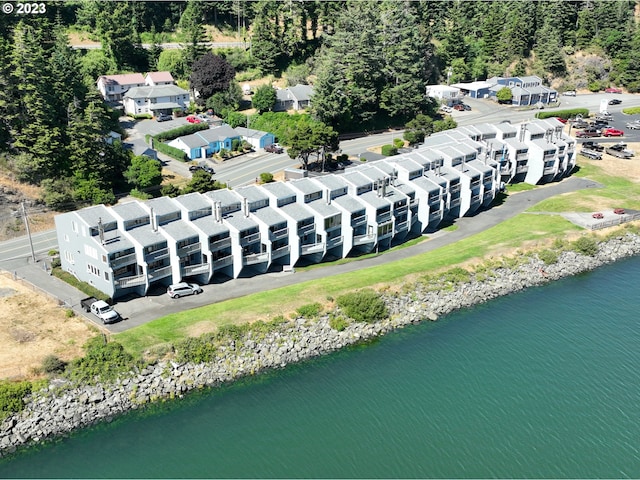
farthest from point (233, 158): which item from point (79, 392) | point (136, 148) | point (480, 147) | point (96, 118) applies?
point (79, 392)

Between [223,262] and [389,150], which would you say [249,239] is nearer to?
[223,262]

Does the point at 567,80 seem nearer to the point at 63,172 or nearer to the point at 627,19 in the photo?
the point at 627,19

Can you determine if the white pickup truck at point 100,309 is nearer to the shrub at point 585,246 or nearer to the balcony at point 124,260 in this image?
the balcony at point 124,260

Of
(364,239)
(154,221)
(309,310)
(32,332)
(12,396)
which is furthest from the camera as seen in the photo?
(364,239)

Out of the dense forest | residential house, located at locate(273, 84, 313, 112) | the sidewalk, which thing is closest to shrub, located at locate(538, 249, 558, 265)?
the sidewalk

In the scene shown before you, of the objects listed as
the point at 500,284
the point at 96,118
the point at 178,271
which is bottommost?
the point at 500,284

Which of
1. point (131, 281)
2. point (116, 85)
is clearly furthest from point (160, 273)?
point (116, 85)
